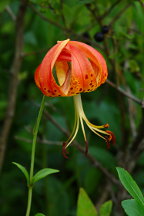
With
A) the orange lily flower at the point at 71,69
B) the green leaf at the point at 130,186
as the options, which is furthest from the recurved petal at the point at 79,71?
the green leaf at the point at 130,186

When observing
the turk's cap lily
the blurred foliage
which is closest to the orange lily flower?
the turk's cap lily

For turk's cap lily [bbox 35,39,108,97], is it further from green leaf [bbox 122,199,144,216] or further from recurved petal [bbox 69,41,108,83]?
green leaf [bbox 122,199,144,216]

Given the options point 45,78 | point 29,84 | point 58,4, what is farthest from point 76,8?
point 29,84

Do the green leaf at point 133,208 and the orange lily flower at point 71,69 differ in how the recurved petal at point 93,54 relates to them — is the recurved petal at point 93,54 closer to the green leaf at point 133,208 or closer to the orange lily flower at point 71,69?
the orange lily flower at point 71,69

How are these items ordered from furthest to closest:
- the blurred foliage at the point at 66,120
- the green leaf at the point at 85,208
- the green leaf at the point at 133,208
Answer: the blurred foliage at the point at 66,120
the green leaf at the point at 85,208
the green leaf at the point at 133,208

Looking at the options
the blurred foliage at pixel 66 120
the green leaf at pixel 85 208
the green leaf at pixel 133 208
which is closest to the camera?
the green leaf at pixel 133 208

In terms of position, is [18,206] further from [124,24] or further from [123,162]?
[124,24]

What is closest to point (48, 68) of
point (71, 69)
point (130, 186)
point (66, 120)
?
point (71, 69)

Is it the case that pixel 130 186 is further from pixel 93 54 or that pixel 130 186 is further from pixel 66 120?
pixel 66 120

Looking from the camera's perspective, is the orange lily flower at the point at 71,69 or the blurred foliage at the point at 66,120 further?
the blurred foliage at the point at 66,120
